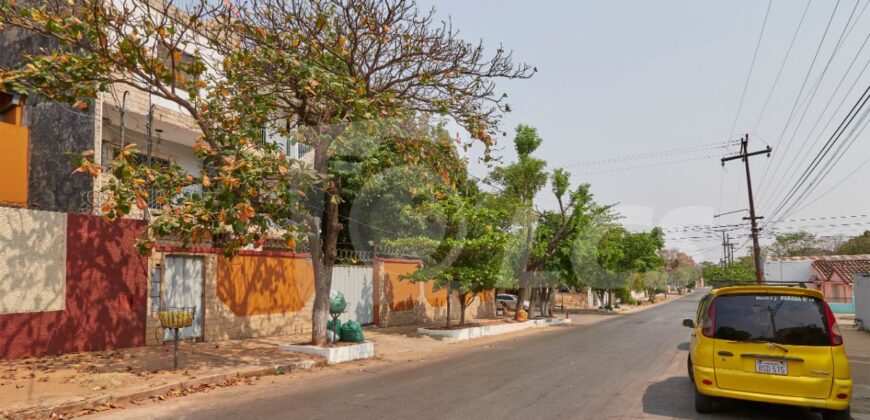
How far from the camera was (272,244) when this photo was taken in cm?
2150

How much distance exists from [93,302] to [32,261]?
1.41m

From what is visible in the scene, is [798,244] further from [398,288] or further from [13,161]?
[13,161]

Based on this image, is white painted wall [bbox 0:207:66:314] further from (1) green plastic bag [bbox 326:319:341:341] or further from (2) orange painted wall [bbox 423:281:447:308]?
(2) orange painted wall [bbox 423:281:447:308]

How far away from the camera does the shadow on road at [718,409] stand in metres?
7.58

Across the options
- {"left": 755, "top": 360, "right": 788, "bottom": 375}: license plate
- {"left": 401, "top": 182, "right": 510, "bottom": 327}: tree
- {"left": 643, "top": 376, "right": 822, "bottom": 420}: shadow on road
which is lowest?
{"left": 643, "top": 376, "right": 822, "bottom": 420}: shadow on road

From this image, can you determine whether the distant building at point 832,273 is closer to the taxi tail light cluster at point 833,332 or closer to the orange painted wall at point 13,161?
the taxi tail light cluster at point 833,332

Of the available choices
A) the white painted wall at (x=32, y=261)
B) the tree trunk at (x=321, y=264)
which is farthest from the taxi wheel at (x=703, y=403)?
the white painted wall at (x=32, y=261)

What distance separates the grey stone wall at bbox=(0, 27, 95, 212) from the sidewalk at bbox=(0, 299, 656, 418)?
584 cm

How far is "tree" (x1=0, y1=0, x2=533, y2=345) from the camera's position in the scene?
9.66m

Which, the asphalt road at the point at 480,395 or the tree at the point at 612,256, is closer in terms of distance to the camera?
the asphalt road at the point at 480,395

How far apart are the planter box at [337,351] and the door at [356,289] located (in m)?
5.13

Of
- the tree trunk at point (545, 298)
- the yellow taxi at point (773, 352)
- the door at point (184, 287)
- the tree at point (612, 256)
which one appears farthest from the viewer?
the tree at point (612, 256)

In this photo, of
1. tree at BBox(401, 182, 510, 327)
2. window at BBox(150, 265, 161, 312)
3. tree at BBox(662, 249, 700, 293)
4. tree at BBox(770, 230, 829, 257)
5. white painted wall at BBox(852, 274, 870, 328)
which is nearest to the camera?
window at BBox(150, 265, 161, 312)

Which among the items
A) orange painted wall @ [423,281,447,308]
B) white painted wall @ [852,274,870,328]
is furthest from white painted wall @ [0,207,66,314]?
white painted wall @ [852,274,870,328]
